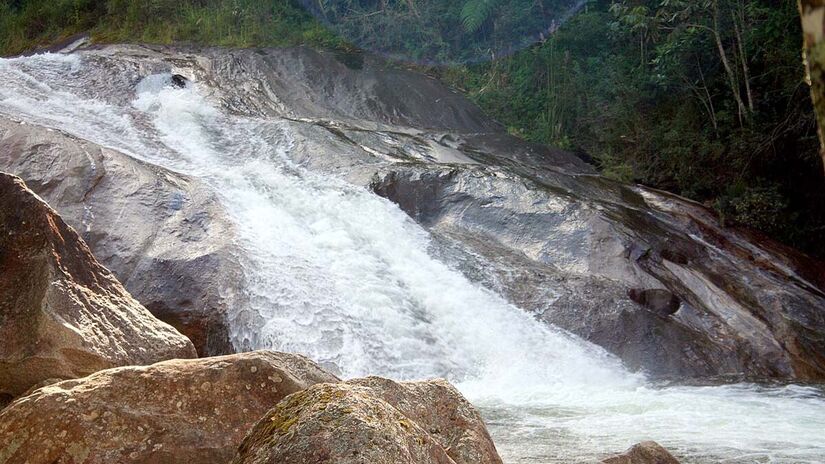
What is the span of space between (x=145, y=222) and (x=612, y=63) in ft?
37.1

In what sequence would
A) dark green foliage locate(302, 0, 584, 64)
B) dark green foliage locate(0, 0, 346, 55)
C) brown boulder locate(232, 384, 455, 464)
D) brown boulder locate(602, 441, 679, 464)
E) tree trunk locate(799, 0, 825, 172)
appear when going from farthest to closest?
1. dark green foliage locate(302, 0, 584, 64)
2. dark green foliage locate(0, 0, 346, 55)
3. brown boulder locate(602, 441, 679, 464)
4. brown boulder locate(232, 384, 455, 464)
5. tree trunk locate(799, 0, 825, 172)

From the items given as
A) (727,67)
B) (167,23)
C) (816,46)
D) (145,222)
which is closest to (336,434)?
(816,46)

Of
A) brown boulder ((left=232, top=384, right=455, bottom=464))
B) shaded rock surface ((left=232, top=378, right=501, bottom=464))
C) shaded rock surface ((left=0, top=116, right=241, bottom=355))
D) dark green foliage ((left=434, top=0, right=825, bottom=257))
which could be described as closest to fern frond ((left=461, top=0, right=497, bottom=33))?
dark green foliage ((left=434, top=0, right=825, bottom=257))

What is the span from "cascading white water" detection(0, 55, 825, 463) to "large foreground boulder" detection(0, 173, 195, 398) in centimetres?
242

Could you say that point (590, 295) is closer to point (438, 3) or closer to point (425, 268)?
point (425, 268)

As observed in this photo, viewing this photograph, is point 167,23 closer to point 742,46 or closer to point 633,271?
point 742,46

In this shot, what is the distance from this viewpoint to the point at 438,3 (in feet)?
66.8

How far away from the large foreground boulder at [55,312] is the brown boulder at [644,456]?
2584 mm

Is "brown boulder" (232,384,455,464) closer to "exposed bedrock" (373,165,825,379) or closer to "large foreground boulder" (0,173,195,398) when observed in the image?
"large foreground boulder" (0,173,195,398)

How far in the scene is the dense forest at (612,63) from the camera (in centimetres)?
1443

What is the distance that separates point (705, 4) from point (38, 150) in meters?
11.0

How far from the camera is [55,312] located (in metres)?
4.53

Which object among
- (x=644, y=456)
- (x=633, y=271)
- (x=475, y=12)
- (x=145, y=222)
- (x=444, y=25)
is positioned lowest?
(x=145, y=222)

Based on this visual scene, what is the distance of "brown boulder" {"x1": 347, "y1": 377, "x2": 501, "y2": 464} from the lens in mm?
3439
